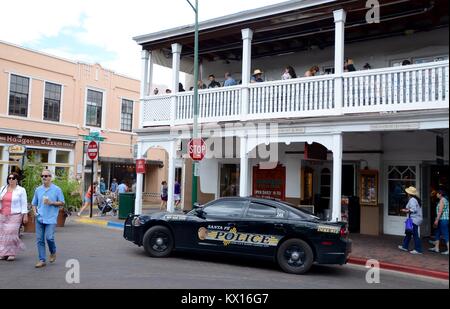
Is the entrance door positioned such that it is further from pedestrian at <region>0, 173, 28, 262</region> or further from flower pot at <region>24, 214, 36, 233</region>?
flower pot at <region>24, 214, 36, 233</region>

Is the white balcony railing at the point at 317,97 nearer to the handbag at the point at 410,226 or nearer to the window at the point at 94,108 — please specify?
the handbag at the point at 410,226

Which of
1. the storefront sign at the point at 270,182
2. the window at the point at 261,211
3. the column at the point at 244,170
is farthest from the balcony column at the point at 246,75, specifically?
the window at the point at 261,211

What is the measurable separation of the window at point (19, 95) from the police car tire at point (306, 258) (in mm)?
19659

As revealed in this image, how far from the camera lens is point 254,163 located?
691 inches

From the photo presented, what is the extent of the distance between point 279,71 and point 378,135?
436cm

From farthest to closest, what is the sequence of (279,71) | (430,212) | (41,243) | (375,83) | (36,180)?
1. (279,71)
2. (36,180)
3. (430,212)
4. (375,83)
5. (41,243)

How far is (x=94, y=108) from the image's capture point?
27812mm

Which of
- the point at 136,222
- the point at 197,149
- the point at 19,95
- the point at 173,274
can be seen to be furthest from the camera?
the point at 19,95

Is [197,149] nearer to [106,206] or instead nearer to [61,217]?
[61,217]

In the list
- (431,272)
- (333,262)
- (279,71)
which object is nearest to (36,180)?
(279,71)

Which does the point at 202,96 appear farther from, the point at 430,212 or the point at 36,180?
the point at 430,212

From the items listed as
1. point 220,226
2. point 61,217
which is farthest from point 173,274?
point 61,217

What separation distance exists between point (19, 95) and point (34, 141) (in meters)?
2.55
